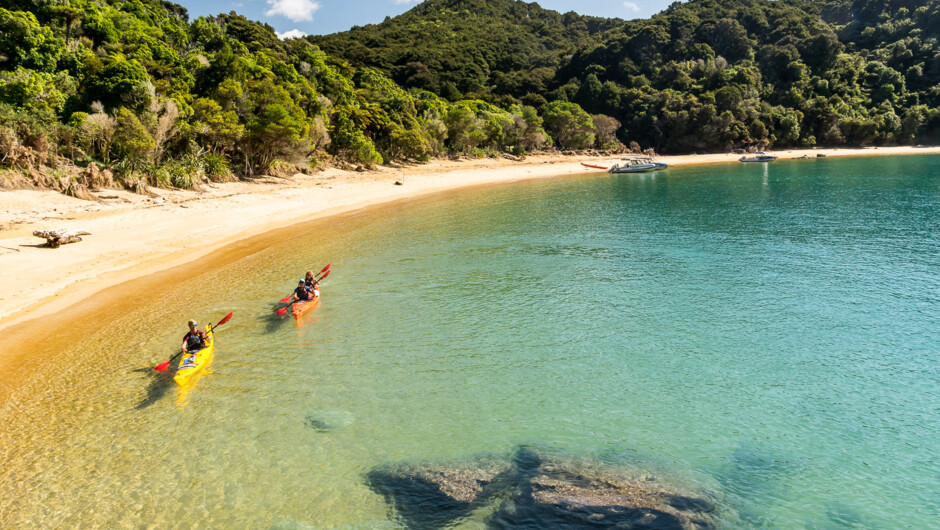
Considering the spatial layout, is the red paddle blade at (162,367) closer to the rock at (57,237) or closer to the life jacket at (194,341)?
the life jacket at (194,341)

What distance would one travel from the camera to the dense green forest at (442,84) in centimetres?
3609

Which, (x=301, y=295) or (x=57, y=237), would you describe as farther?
(x=57, y=237)

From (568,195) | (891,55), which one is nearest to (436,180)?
(568,195)

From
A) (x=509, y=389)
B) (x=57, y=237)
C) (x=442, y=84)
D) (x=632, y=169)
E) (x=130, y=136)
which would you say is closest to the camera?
(x=509, y=389)

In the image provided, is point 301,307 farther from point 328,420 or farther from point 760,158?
point 760,158

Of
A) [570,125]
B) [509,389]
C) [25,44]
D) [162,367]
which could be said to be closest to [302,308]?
[162,367]

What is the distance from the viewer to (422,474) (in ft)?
30.2

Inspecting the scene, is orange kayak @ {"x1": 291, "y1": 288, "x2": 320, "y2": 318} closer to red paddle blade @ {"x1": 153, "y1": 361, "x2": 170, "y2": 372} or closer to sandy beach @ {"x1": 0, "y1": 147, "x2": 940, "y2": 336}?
red paddle blade @ {"x1": 153, "y1": 361, "x2": 170, "y2": 372}

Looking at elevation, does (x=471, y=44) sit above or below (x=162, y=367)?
above

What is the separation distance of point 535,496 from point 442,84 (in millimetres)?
107946

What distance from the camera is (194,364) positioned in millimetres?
13422

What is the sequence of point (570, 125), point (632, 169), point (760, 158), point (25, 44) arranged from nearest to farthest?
1. point (25, 44)
2. point (632, 169)
3. point (760, 158)
4. point (570, 125)

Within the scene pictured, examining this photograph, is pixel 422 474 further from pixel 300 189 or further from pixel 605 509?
pixel 300 189

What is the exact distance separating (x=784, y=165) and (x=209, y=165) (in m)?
75.9
